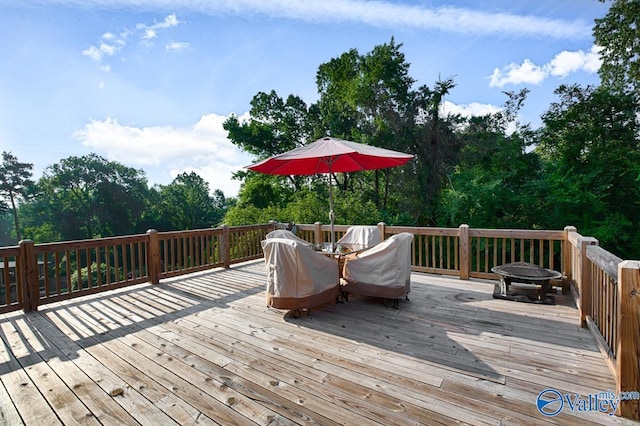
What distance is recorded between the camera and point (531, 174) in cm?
945

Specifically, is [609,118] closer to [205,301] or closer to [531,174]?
[531,174]

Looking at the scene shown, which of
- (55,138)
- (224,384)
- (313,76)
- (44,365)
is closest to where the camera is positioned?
(224,384)

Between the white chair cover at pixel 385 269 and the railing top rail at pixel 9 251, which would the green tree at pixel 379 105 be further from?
the railing top rail at pixel 9 251

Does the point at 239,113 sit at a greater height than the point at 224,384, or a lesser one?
greater

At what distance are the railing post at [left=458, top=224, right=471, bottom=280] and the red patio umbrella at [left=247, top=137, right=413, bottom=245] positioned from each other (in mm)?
1438

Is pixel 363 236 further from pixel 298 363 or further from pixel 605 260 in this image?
pixel 605 260

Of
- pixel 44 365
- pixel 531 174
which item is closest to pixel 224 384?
pixel 44 365

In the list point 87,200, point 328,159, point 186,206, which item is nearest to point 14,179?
point 87,200

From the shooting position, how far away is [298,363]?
2.45 meters

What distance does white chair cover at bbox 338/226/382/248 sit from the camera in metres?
4.86

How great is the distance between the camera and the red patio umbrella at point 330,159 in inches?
144

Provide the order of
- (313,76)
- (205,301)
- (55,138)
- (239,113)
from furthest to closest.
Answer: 1. (55,138)
2. (239,113)
3. (313,76)
4. (205,301)

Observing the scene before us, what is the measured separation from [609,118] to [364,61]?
795cm

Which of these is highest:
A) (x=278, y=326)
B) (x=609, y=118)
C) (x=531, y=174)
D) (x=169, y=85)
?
(x=169, y=85)
